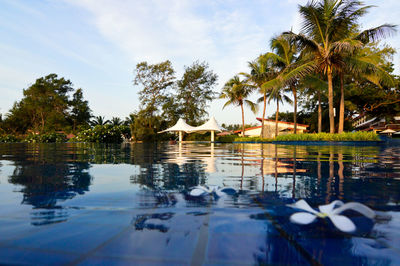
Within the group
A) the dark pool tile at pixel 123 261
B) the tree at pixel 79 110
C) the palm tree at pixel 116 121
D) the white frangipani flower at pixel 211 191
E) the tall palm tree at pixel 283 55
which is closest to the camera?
the dark pool tile at pixel 123 261

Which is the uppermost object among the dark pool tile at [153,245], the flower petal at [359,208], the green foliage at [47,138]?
the green foliage at [47,138]

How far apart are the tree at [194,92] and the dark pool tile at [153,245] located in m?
30.4

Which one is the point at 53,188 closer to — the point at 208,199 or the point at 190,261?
the point at 208,199

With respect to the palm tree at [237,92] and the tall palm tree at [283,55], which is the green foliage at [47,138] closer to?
the palm tree at [237,92]

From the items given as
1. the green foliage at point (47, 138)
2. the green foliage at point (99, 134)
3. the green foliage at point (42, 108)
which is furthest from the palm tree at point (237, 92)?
the green foliage at point (42, 108)

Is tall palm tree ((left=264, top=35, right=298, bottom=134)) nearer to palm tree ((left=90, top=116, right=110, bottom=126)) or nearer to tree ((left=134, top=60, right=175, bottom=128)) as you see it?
tree ((left=134, top=60, right=175, bottom=128))

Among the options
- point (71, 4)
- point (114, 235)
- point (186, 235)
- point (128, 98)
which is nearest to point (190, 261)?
point (186, 235)

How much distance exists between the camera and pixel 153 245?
701 millimetres

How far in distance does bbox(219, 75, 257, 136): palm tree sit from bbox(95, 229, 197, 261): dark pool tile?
24585 millimetres

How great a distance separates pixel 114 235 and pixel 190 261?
0.33 meters

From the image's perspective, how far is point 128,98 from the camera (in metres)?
29.9

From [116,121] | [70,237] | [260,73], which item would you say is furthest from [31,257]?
[116,121]

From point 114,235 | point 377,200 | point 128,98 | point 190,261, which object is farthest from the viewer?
point 128,98

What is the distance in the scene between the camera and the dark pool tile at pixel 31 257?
0.59 metres
